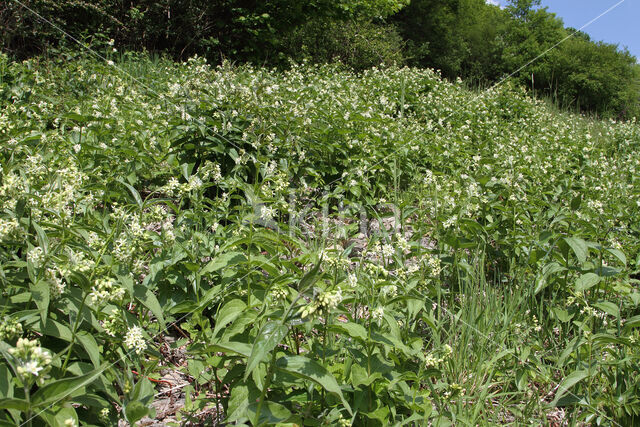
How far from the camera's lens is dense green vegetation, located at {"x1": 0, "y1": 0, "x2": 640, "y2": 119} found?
28.2 ft

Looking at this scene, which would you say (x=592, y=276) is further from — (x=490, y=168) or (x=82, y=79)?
(x=82, y=79)

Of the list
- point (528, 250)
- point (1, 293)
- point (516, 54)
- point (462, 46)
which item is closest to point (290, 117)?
point (528, 250)

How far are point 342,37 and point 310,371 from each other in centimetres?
1255

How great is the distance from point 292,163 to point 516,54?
16.9 meters

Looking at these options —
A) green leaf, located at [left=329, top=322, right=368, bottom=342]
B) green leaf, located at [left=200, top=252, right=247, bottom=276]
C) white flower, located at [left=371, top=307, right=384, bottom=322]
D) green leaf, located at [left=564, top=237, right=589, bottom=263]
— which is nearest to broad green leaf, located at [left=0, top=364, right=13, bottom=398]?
green leaf, located at [left=200, top=252, right=247, bottom=276]

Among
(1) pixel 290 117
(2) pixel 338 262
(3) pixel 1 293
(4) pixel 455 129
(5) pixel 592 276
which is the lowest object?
(3) pixel 1 293

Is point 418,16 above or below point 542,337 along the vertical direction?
above

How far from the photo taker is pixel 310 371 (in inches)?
50.3

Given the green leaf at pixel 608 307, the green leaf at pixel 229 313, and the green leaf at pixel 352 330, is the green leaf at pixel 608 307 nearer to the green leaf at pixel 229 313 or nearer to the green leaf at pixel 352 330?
the green leaf at pixel 352 330

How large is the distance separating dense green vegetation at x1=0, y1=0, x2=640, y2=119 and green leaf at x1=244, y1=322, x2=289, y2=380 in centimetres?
412

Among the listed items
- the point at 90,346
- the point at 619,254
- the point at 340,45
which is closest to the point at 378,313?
the point at 90,346

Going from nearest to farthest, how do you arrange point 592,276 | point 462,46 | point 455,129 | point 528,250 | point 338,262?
point 338,262 → point 592,276 → point 528,250 → point 455,129 → point 462,46

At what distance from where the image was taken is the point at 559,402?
1915mm

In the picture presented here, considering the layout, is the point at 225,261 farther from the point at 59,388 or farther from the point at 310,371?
the point at 59,388
